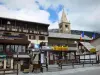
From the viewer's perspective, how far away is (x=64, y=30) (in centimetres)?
10362

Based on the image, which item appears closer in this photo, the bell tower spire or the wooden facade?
the wooden facade

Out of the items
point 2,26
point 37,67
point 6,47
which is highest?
point 2,26

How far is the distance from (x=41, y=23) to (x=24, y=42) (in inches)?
842

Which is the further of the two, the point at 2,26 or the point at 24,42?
the point at 2,26

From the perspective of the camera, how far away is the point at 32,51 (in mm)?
40469

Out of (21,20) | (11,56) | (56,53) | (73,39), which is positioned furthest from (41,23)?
(11,56)

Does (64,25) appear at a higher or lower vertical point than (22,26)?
higher

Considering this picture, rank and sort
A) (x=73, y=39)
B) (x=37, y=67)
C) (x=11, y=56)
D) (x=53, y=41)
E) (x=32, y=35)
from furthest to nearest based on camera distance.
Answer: (x=73, y=39), (x=53, y=41), (x=32, y=35), (x=11, y=56), (x=37, y=67)

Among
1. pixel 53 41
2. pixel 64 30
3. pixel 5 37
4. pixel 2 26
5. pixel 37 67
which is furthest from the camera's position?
pixel 64 30

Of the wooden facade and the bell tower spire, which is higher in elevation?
the bell tower spire

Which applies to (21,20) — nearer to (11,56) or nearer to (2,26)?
(2,26)

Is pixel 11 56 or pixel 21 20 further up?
pixel 21 20

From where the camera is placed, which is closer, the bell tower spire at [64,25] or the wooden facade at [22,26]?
the wooden facade at [22,26]

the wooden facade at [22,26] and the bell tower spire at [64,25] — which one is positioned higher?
the bell tower spire at [64,25]
